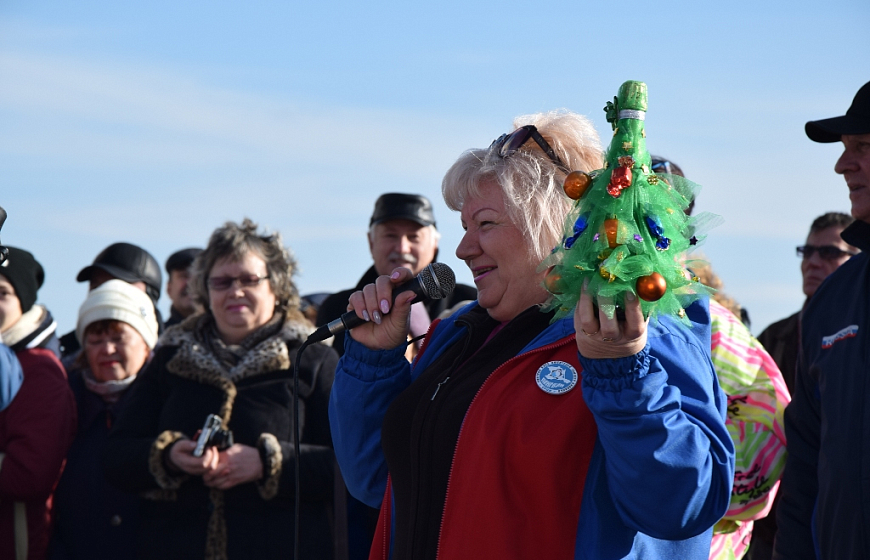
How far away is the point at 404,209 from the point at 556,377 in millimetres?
3298

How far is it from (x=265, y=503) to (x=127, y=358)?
1309mm

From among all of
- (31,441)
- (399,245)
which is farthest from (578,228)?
(31,441)

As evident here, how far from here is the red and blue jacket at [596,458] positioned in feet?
6.15

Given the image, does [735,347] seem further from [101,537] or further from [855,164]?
[101,537]

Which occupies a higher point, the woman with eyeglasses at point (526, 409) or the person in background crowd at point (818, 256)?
the person in background crowd at point (818, 256)

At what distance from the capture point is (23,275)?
521 centimetres

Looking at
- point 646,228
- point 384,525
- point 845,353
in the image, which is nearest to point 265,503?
point 384,525

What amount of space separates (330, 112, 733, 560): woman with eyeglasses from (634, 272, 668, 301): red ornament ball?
1.5 inches

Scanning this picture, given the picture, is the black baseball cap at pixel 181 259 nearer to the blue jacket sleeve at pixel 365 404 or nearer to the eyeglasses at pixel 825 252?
the eyeglasses at pixel 825 252

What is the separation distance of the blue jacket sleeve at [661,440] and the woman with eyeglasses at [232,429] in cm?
238

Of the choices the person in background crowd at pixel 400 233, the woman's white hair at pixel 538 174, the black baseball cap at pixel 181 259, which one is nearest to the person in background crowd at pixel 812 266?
the person in background crowd at pixel 400 233

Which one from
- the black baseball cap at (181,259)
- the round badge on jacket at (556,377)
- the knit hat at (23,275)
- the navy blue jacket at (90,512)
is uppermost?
the black baseball cap at (181,259)

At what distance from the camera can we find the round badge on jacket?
2162mm

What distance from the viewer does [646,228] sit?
5.88 feet
